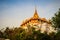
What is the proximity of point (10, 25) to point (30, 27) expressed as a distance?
2.58ft

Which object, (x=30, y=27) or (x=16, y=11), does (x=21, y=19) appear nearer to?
(x=16, y=11)

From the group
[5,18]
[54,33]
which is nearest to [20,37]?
[54,33]

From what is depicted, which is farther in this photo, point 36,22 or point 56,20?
point 36,22

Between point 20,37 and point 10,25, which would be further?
point 10,25

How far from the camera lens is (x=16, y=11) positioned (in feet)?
17.2

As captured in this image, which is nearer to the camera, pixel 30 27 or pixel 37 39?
pixel 37 39

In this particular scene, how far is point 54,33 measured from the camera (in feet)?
14.2

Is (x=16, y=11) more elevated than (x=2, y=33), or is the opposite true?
(x=16, y=11)

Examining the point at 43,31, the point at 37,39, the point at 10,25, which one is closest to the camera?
the point at 37,39

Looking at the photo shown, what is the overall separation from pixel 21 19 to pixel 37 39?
4.25 feet

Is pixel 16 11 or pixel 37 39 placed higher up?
pixel 16 11

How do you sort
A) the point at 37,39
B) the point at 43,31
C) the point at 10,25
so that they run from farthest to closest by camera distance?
the point at 10,25 < the point at 43,31 < the point at 37,39

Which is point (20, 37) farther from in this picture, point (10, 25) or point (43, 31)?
point (10, 25)

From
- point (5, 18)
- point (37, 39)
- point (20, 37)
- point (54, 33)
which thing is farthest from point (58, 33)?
point (5, 18)
